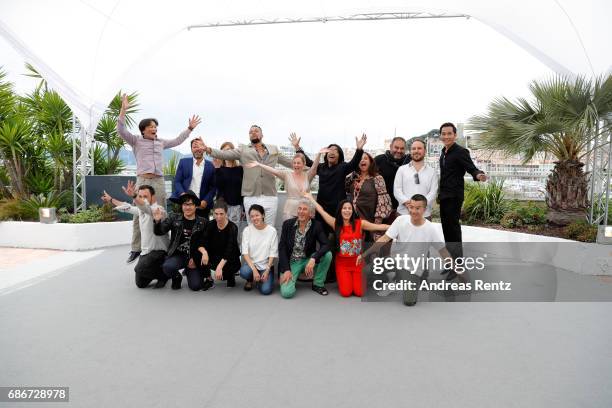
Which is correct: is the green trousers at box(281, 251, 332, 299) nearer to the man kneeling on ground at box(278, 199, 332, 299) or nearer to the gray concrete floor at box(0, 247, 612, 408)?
the man kneeling on ground at box(278, 199, 332, 299)

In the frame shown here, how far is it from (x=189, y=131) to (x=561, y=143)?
526 cm

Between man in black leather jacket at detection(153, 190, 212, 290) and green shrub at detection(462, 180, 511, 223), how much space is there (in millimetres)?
4970

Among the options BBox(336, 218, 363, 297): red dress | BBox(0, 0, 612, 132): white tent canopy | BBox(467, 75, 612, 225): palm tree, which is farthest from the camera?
BBox(0, 0, 612, 132): white tent canopy

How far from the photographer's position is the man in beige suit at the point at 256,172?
4.62 m

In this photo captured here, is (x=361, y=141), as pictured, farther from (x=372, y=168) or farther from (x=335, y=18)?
(x=335, y=18)

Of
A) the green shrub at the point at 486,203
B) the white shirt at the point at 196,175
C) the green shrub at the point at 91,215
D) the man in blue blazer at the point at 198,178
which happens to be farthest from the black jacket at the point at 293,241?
the green shrub at the point at 91,215

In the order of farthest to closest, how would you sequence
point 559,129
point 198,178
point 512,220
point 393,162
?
point 512,220 → point 559,129 → point 198,178 → point 393,162

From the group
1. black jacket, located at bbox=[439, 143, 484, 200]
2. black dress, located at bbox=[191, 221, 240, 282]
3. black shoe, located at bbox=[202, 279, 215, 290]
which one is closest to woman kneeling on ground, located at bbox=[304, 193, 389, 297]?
black jacket, located at bbox=[439, 143, 484, 200]

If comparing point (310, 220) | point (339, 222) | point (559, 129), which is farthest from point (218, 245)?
point (559, 129)

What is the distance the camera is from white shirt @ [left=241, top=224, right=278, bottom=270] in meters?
4.06

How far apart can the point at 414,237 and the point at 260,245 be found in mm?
1569

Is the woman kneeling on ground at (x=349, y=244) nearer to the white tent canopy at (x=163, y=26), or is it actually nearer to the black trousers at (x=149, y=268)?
the black trousers at (x=149, y=268)

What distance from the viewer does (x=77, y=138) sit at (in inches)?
294

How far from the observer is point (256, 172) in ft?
15.2
